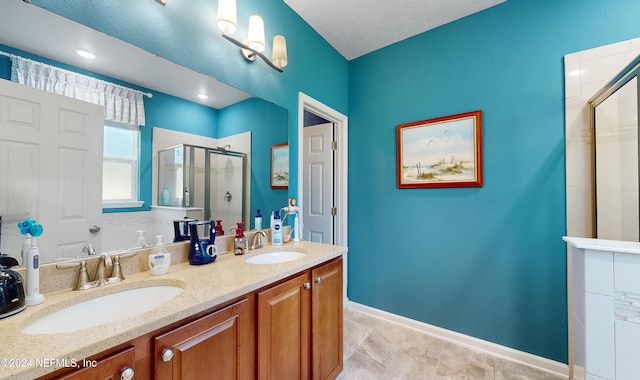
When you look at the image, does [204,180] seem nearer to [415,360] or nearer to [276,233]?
[276,233]

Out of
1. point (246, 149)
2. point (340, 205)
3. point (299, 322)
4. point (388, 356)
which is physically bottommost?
point (388, 356)

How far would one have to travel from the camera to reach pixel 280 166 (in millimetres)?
1863

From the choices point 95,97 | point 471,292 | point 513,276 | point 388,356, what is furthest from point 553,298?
point 95,97

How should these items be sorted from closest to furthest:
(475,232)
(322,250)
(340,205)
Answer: (322,250)
(475,232)
(340,205)

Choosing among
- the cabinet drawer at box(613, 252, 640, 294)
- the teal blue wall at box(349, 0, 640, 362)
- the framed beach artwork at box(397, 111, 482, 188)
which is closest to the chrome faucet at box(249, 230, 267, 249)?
the teal blue wall at box(349, 0, 640, 362)

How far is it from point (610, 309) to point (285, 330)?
1512 millimetres

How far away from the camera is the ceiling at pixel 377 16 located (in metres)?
1.88

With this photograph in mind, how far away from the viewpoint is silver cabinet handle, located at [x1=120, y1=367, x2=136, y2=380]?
0.63m

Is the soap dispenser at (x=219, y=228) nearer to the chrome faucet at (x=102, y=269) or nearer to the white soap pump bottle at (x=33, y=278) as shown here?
the chrome faucet at (x=102, y=269)

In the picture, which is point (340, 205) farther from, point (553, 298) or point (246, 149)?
point (553, 298)

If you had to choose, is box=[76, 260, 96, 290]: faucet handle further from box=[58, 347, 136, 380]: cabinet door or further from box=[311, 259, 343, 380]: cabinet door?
box=[311, 259, 343, 380]: cabinet door

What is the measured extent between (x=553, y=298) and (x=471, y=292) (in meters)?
0.49

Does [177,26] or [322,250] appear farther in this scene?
[322,250]

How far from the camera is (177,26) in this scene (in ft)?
4.09
